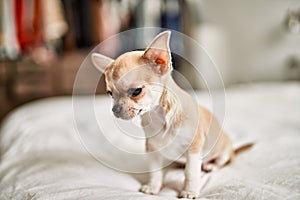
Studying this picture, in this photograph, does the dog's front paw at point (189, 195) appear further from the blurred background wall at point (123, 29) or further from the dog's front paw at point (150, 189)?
the blurred background wall at point (123, 29)

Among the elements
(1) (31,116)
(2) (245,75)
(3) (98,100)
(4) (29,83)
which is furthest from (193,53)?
(1) (31,116)

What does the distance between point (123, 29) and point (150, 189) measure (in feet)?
6.59

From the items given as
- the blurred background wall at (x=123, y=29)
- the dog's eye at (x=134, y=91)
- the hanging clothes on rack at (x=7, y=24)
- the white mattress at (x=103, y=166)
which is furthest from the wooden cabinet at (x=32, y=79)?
the dog's eye at (x=134, y=91)

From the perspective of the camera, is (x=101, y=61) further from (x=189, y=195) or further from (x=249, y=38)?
(x=249, y=38)

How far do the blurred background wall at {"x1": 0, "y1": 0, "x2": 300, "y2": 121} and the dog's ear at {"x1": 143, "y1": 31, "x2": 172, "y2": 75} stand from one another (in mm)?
1422

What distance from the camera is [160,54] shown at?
71 centimetres

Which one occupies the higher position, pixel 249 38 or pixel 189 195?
pixel 189 195

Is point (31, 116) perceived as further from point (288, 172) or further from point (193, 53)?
point (193, 53)

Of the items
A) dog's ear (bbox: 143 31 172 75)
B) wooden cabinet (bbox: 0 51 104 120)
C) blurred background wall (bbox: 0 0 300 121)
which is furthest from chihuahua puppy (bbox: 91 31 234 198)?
wooden cabinet (bbox: 0 51 104 120)

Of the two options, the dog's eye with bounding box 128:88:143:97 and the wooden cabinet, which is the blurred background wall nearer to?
the wooden cabinet

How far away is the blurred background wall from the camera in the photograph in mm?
2342

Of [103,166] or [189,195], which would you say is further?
[103,166]

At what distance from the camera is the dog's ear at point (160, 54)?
2.26 feet

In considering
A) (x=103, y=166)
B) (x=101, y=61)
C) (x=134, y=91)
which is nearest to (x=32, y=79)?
(x=103, y=166)
